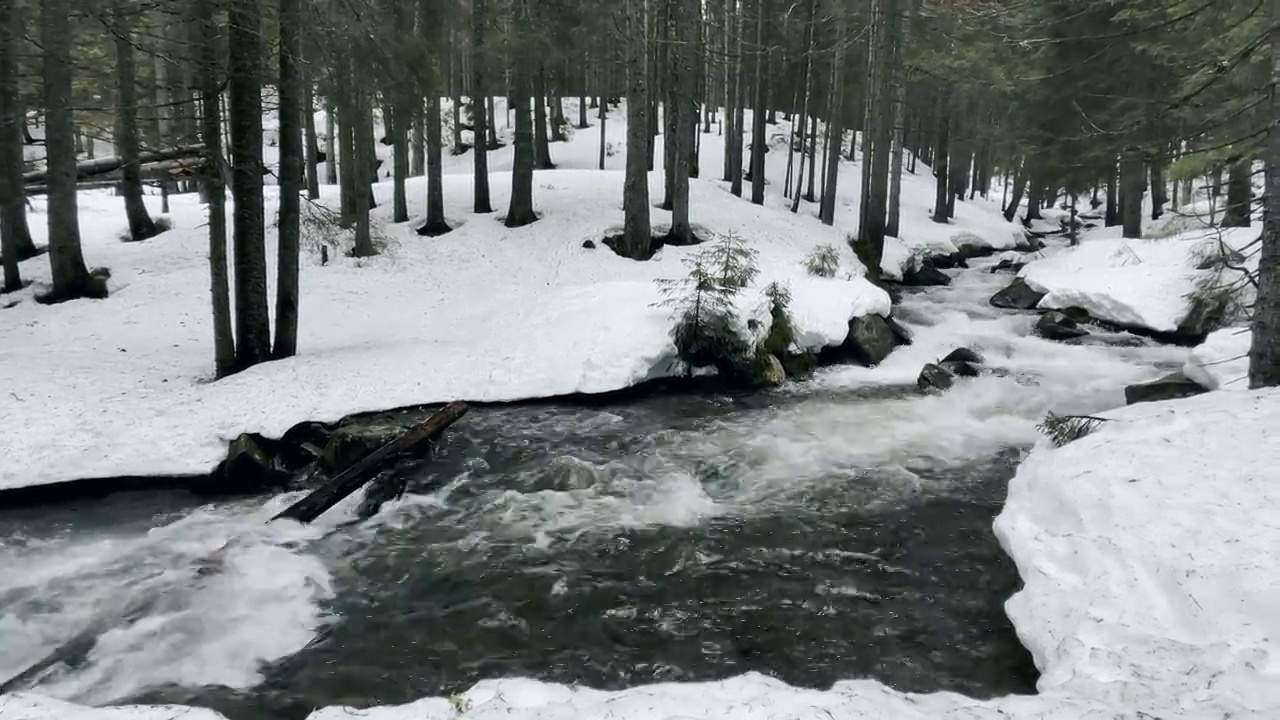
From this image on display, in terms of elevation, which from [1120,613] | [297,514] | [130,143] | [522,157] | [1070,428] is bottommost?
[297,514]

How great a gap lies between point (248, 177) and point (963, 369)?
38.1 feet

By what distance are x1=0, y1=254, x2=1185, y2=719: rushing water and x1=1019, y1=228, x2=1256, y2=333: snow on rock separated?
6.84m

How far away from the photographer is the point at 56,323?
12938 mm

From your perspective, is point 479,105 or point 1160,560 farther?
point 479,105

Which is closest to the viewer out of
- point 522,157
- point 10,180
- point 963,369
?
point 963,369

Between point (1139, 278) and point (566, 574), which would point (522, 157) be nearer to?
point (1139, 278)

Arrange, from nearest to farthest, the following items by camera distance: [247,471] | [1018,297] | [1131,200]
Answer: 1. [247,471]
2. [1018,297]
3. [1131,200]

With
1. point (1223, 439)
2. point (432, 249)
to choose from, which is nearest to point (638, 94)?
point (432, 249)

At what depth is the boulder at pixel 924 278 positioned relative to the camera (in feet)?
72.2

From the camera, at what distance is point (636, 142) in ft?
58.1

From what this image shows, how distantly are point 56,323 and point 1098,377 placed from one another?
1806 centimetres

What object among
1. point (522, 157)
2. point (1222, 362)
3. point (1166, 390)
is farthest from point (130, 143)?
point (1222, 362)

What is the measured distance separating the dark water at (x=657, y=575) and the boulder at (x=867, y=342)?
409 cm

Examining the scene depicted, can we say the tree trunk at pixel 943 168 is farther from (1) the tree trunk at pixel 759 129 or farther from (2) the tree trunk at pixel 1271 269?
(2) the tree trunk at pixel 1271 269
